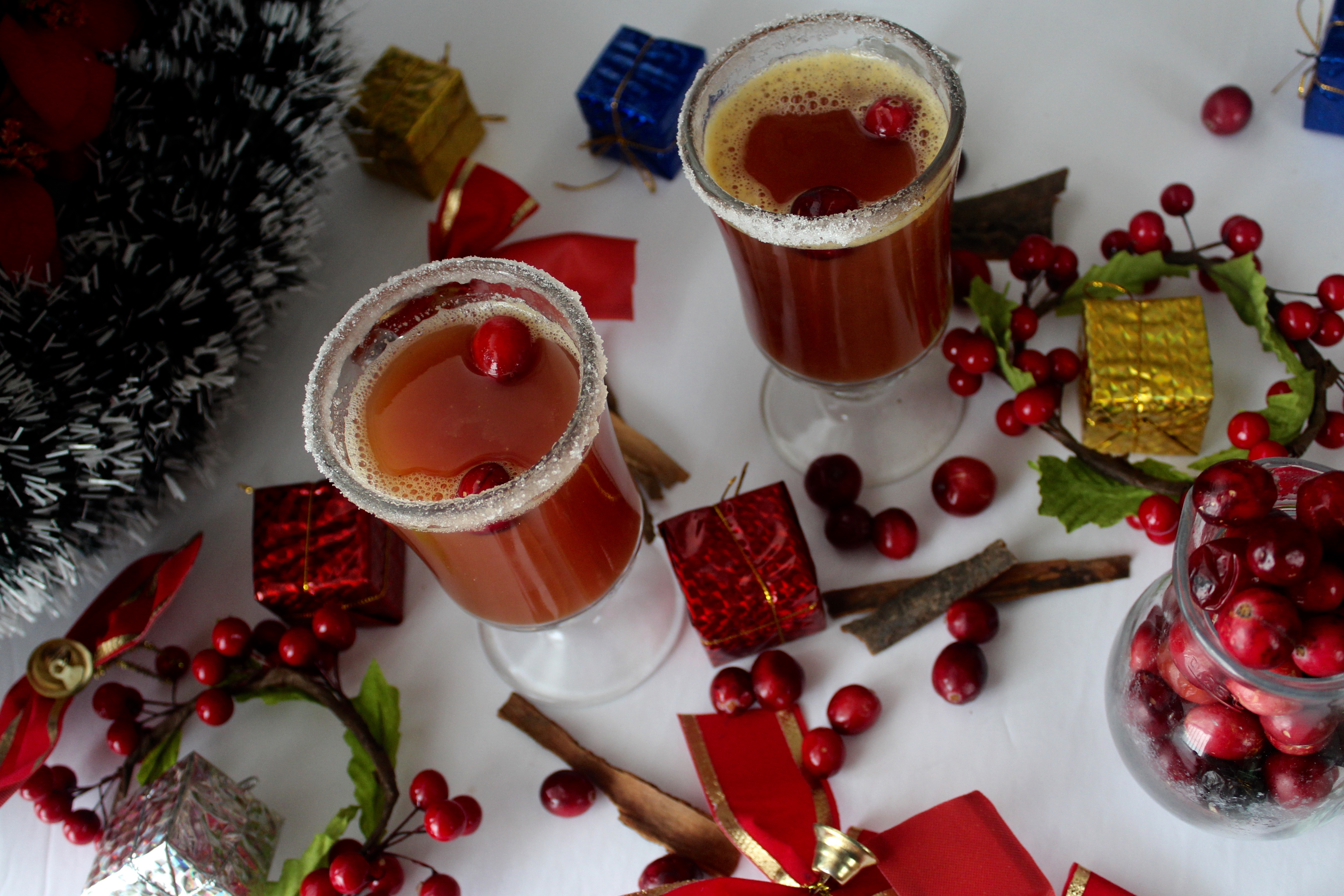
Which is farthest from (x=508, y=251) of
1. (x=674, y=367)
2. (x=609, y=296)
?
(x=674, y=367)

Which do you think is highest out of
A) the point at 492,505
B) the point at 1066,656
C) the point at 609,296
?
the point at 492,505

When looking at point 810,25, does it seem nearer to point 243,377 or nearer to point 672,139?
point 672,139

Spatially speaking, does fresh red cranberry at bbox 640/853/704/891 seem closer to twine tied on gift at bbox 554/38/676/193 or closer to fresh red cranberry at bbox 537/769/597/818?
fresh red cranberry at bbox 537/769/597/818

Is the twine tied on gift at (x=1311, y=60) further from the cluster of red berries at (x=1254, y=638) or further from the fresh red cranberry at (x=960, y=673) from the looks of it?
the fresh red cranberry at (x=960, y=673)

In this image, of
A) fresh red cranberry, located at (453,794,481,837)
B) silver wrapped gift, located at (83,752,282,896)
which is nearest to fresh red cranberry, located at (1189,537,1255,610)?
fresh red cranberry, located at (453,794,481,837)

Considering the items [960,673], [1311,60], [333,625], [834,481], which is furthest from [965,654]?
[1311,60]

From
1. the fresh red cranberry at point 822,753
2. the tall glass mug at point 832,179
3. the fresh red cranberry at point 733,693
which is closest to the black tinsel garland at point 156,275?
the tall glass mug at point 832,179

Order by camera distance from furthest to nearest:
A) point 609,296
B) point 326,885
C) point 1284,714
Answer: point 609,296, point 326,885, point 1284,714

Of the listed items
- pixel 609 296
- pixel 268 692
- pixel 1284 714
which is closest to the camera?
pixel 1284 714
